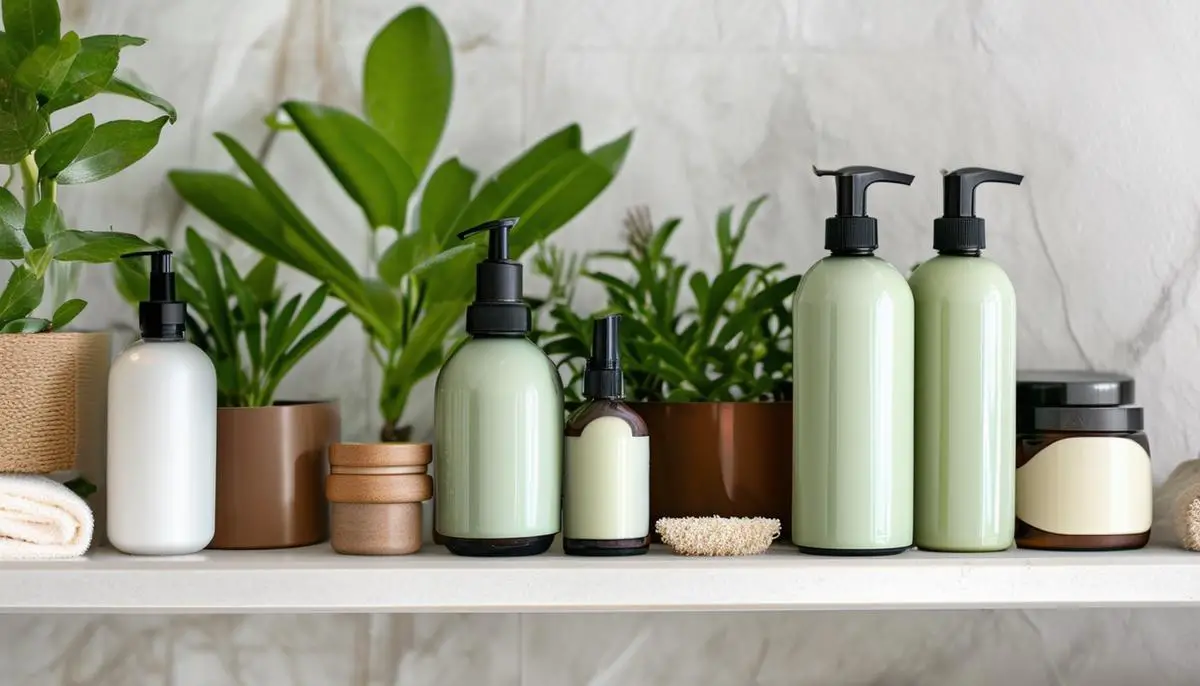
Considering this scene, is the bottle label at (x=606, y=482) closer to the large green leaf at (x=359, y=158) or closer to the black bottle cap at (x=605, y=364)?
the black bottle cap at (x=605, y=364)

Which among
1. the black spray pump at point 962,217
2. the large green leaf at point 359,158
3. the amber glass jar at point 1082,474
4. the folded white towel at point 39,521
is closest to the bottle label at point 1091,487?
the amber glass jar at point 1082,474

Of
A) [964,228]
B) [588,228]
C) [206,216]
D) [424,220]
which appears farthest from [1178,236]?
[206,216]

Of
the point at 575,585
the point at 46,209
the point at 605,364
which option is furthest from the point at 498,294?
the point at 46,209

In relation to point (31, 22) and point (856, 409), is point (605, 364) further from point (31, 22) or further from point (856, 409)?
point (31, 22)

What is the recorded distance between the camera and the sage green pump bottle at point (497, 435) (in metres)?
0.66

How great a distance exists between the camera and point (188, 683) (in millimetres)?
878

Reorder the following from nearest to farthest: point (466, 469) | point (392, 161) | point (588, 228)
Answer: point (466, 469), point (392, 161), point (588, 228)

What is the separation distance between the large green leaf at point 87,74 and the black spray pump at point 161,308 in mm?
103

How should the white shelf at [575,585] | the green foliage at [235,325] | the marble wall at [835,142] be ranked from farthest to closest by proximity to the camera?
the marble wall at [835,142]
the green foliage at [235,325]
the white shelf at [575,585]

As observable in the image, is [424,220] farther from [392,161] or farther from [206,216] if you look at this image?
[206,216]

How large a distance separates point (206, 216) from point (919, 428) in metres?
0.54

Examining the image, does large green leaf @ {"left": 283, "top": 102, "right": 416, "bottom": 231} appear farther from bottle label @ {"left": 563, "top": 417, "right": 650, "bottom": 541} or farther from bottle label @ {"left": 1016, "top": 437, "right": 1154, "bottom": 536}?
bottle label @ {"left": 1016, "top": 437, "right": 1154, "bottom": 536}

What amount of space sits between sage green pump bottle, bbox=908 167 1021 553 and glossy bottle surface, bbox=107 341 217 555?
439 mm

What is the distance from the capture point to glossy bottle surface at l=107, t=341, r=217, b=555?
2.17 ft
